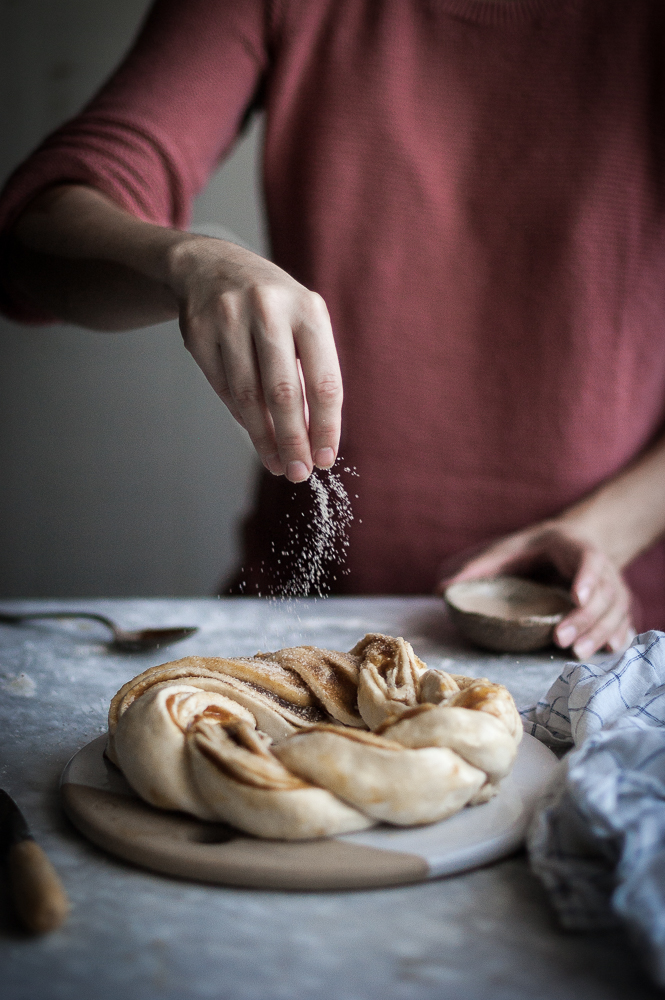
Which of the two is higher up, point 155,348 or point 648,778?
point 648,778

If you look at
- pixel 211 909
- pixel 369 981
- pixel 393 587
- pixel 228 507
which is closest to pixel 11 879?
pixel 211 909

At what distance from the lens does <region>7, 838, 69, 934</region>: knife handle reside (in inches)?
21.1

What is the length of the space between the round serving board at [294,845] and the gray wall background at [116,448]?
2.51 meters

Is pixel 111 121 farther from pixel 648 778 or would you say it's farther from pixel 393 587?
pixel 648 778

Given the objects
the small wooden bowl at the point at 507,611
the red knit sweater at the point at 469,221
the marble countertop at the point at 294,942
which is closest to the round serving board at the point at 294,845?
the marble countertop at the point at 294,942

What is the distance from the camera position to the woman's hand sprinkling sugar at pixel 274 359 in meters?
0.86

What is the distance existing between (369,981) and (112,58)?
326 centimetres

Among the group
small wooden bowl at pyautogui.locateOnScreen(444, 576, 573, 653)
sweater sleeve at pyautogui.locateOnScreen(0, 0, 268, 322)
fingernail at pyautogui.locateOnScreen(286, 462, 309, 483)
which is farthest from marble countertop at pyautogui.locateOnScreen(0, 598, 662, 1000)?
sweater sleeve at pyautogui.locateOnScreen(0, 0, 268, 322)

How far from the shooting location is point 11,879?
1.86 ft

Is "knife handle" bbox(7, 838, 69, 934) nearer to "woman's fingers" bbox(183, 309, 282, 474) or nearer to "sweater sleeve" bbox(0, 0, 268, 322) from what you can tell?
"woman's fingers" bbox(183, 309, 282, 474)

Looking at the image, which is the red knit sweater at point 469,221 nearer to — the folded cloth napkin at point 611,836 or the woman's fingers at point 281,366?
the woman's fingers at point 281,366

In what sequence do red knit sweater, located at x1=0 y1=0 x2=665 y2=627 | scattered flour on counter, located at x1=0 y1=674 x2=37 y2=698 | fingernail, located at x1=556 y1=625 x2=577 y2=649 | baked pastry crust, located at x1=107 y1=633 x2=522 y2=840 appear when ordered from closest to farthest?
baked pastry crust, located at x1=107 y1=633 x2=522 y2=840
scattered flour on counter, located at x1=0 y1=674 x2=37 y2=698
fingernail, located at x1=556 y1=625 x2=577 y2=649
red knit sweater, located at x1=0 y1=0 x2=665 y2=627

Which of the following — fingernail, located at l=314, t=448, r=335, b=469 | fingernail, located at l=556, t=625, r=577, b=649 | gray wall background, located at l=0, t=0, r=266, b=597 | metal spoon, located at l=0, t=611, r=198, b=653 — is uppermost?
fingernail, located at l=314, t=448, r=335, b=469

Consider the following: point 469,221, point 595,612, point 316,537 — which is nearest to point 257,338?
point 316,537
